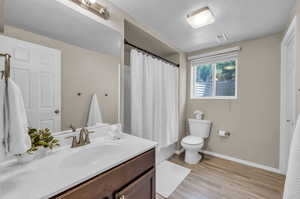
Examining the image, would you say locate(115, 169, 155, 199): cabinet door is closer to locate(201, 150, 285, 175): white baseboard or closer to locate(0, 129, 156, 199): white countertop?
locate(0, 129, 156, 199): white countertop

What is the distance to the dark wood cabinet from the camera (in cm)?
60

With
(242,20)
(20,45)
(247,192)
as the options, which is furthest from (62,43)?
(247,192)

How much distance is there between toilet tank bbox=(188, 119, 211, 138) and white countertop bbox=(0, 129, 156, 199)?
5.46 feet

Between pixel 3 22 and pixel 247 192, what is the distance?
278 cm

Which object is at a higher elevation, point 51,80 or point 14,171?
point 51,80

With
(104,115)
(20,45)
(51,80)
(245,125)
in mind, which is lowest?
(245,125)

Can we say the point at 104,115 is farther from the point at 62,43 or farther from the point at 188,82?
the point at 188,82

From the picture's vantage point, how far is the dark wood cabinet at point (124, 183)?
60 centimetres

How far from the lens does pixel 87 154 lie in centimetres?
95

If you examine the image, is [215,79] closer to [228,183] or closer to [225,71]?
[225,71]

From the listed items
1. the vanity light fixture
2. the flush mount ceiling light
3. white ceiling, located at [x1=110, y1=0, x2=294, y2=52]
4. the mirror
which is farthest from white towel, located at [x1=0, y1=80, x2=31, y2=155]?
the flush mount ceiling light

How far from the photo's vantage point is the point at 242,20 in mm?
1551

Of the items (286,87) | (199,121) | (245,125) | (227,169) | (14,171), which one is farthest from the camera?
(199,121)

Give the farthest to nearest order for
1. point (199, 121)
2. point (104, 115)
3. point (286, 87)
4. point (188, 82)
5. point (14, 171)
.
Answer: point (188, 82) < point (199, 121) < point (286, 87) < point (104, 115) < point (14, 171)
